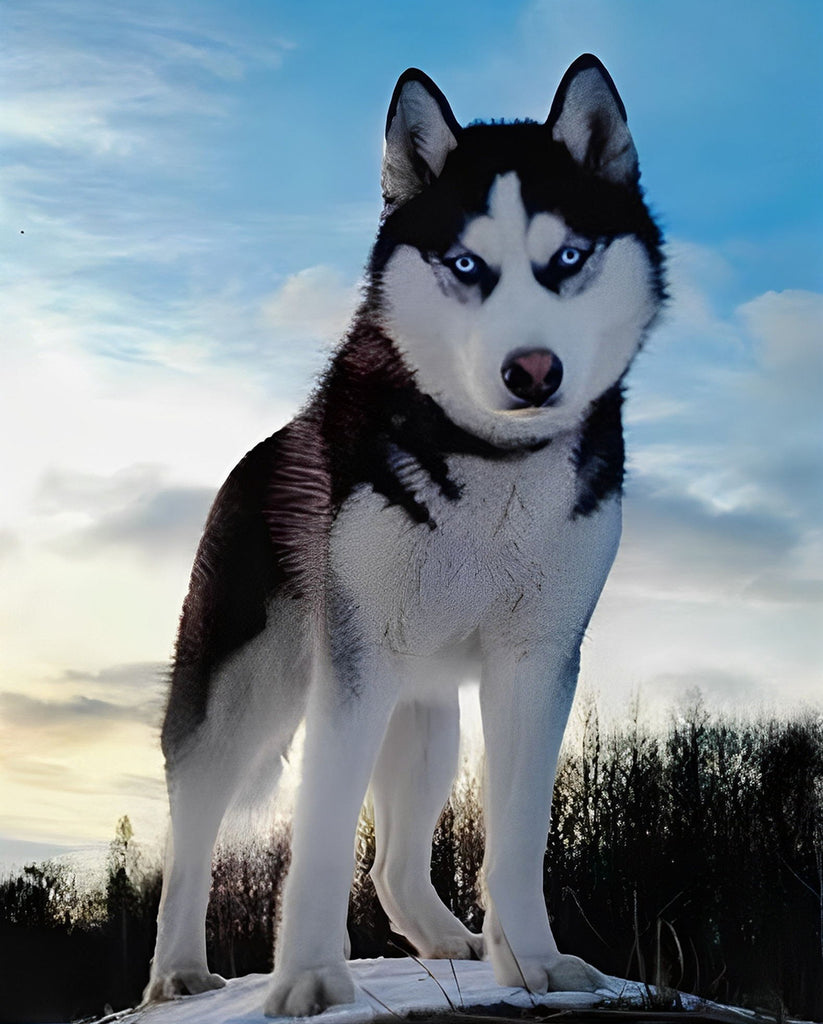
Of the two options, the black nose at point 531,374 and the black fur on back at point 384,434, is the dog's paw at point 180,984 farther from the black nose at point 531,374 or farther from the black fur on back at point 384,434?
the black nose at point 531,374

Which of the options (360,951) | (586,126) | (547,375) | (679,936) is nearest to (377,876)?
(360,951)

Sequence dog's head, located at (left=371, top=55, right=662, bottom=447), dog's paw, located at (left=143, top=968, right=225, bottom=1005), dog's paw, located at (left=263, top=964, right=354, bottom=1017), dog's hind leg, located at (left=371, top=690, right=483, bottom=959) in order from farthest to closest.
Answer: dog's hind leg, located at (left=371, top=690, right=483, bottom=959) < dog's paw, located at (left=143, top=968, right=225, bottom=1005) < dog's head, located at (left=371, top=55, right=662, bottom=447) < dog's paw, located at (left=263, top=964, right=354, bottom=1017)

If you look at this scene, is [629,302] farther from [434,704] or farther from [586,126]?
[434,704]

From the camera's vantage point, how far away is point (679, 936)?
223 centimetres

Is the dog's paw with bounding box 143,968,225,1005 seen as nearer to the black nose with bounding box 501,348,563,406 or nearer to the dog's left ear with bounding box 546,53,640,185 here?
the black nose with bounding box 501,348,563,406

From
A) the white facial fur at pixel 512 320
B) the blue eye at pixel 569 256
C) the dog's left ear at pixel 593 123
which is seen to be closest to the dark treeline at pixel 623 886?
the white facial fur at pixel 512 320

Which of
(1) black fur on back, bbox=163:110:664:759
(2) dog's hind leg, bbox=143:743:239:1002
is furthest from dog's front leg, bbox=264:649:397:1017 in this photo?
(2) dog's hind leg, bbox=143:743:239:1002

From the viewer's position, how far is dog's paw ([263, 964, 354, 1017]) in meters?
1.65

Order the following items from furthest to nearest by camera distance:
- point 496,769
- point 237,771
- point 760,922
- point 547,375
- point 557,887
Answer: point 760,922
point 557,887
point 237,771
point 496,769
point 547,375

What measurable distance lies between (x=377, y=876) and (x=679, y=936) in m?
0.62

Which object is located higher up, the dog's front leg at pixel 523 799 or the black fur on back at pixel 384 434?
the black fur on back at pixel 384 434

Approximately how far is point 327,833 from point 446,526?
1.67 ft

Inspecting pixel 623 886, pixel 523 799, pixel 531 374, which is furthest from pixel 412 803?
pixel 531 374

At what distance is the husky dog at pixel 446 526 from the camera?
1725 mm
